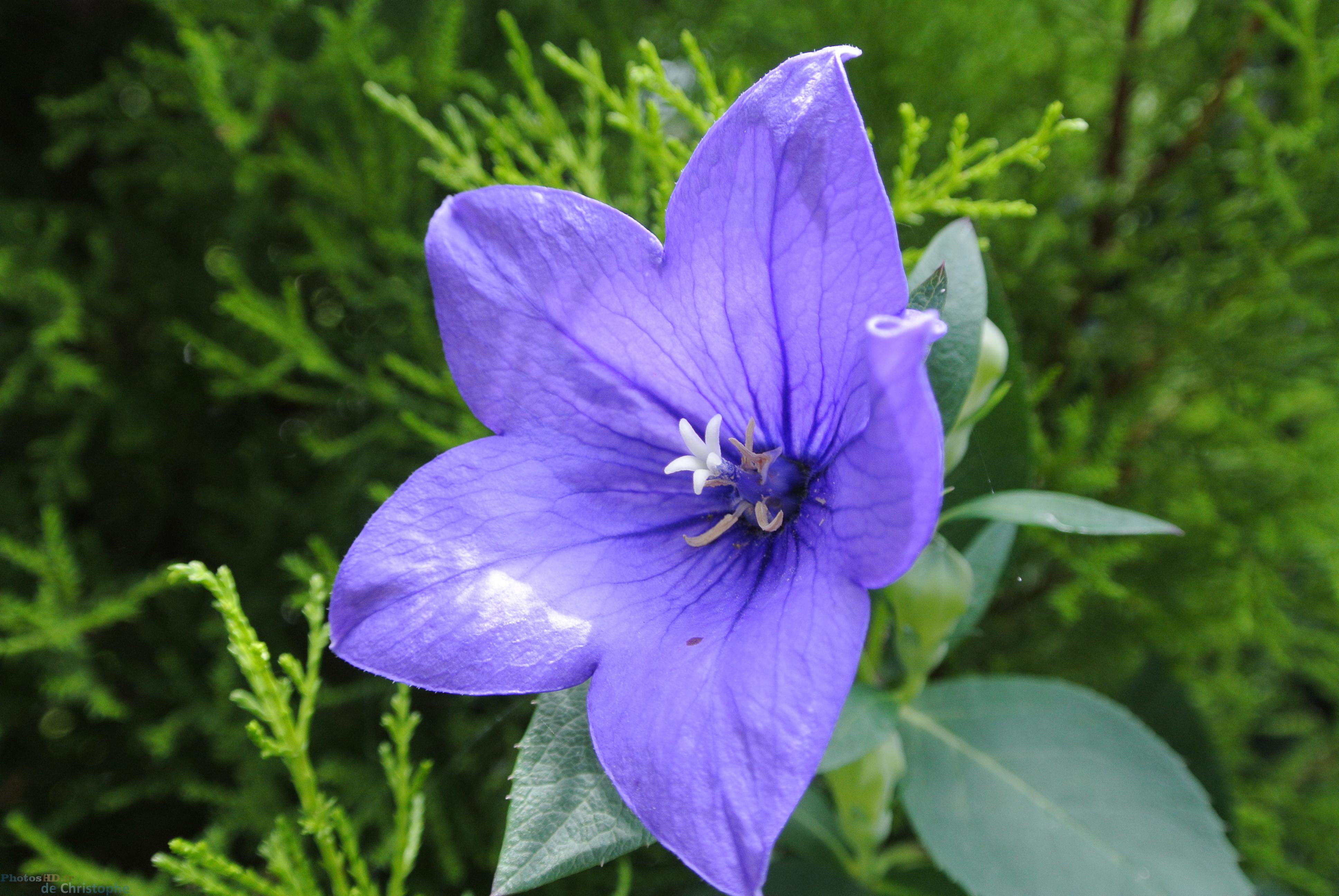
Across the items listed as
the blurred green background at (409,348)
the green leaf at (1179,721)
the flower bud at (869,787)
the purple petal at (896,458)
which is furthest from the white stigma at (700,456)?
the green leaf at (1179,721)

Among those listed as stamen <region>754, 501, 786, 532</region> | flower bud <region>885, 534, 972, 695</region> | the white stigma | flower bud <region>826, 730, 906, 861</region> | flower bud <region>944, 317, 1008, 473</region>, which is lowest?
flower bud <region>826, 730, 906, 861</region>

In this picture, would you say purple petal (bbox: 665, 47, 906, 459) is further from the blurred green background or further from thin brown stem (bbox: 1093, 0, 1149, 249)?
thin brown stem (bbox: 1093, 0, 1149, 249)

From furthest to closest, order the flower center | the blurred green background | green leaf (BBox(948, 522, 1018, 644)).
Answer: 1. the blurred green background
2. green leaf (BBox(948, 522, 1018, 644))
3. the flower center

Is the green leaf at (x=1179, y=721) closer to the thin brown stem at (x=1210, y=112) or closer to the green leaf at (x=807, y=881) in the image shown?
the green leaf at (x=807, y=881)

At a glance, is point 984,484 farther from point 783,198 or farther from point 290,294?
point 290,294

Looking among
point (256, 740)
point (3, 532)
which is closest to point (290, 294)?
point (3, 532)

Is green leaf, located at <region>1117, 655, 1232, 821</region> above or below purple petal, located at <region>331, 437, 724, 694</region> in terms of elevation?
below

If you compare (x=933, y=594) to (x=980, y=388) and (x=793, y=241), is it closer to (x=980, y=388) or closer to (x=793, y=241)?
(x=980, y=388)

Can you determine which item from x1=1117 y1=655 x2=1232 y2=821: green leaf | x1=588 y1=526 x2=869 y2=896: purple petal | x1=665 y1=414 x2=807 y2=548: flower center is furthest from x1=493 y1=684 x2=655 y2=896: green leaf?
x1=1117 y1=655 x2=1232 y2=821: green leaf

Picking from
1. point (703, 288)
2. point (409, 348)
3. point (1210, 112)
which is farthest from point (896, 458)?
point (1210, 112)
